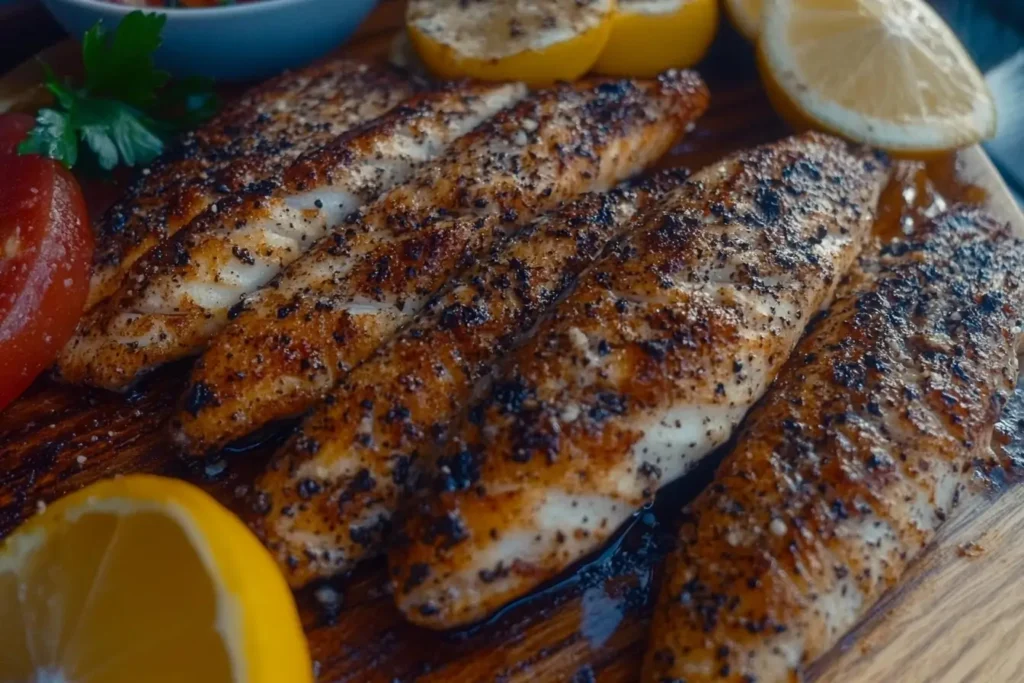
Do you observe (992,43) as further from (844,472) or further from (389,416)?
(389,416)

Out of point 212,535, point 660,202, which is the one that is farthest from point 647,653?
point 660,202

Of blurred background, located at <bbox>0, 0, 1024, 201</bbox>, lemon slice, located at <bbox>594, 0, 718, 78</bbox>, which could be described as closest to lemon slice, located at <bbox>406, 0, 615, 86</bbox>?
lemon slice, located at <bbox>594, 0, 718, 78</bbox>

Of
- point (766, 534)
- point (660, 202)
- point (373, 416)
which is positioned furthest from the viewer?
point (660, 202)

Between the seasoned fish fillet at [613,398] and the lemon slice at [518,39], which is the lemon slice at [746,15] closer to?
the lemon slice at [518,39]

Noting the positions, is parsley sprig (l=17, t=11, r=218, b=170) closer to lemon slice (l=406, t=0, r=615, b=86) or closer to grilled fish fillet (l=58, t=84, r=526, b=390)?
grilled fish fillet (l=58, t=84, r=526, b=390)

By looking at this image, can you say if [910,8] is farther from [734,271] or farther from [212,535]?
[212,535]

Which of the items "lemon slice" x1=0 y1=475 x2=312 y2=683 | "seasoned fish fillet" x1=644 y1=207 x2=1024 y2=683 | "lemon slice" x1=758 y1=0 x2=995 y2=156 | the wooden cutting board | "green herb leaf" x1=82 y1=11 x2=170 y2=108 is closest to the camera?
"lemon slice" x1=0 y1=475 x2=312 y2=683

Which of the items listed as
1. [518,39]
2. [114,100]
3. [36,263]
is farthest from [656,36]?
[36,263]
